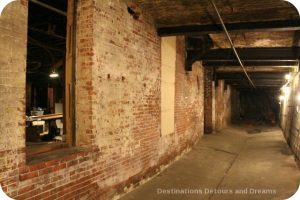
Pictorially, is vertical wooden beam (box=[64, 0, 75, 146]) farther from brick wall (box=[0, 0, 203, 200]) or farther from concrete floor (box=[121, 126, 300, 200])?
concrete floor (box=[121, 126, 300, 200])

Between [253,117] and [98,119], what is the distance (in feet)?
82.5

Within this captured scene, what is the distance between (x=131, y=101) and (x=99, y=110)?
A: 1.00 meters

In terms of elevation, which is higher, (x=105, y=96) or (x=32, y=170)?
(x=105, y=96)

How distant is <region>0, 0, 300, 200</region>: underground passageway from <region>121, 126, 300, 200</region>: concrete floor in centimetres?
2

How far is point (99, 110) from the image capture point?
3.96 metres

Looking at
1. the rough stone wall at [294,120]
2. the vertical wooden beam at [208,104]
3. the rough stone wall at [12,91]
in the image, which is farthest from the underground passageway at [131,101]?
the vertical wooden beam at [208,104]

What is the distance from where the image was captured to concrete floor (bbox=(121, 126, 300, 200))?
196 inches

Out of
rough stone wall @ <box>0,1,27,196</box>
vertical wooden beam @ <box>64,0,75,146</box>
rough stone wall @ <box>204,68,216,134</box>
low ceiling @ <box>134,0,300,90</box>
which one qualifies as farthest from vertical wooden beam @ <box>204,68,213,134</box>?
rough stone wall @ <box>0,1,27,196</box>

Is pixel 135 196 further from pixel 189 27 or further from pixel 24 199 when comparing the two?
pixel 189 27

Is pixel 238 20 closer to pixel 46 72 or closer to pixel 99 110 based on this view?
pixel 99 110

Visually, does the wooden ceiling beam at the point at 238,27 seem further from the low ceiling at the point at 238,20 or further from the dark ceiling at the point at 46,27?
the dark ceiling at the point at 46,27

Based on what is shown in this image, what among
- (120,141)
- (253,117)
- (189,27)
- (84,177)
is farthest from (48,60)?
(253,117)

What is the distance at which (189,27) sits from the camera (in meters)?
5.86

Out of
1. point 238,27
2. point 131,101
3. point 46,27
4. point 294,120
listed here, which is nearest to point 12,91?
point 131,101
